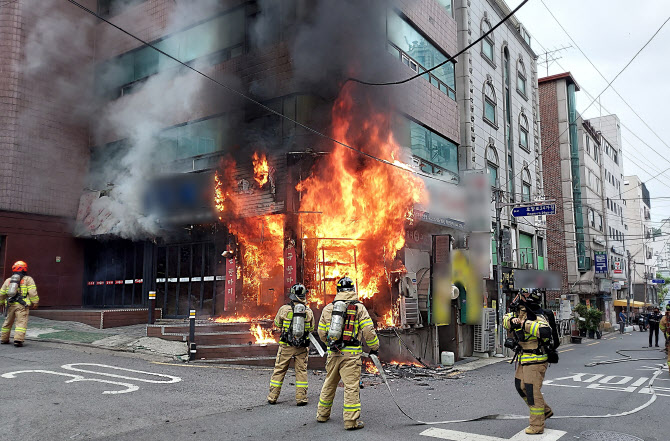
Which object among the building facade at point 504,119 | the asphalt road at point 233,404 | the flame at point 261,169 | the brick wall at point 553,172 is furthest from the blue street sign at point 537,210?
A: the brick wall at point 553,172

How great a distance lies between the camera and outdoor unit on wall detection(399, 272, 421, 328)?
1231 cm

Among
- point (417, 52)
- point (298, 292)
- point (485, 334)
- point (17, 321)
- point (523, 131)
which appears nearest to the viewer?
point (298, 292)

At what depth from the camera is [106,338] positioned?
1098 cm

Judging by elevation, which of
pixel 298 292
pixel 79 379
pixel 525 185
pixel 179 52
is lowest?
pixel 79 379

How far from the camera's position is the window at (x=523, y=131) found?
83.4 feet

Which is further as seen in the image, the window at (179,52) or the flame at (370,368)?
the window at (179,52)

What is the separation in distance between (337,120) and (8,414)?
9.91m

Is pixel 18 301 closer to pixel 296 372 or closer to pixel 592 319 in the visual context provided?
pixel 296 372

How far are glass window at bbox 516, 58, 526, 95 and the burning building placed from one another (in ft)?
33.3

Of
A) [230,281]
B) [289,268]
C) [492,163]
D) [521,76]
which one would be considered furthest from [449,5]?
[230,281]

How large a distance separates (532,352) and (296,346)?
9.86 ft

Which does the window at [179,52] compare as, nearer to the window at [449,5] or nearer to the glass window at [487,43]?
the window at [449,5]

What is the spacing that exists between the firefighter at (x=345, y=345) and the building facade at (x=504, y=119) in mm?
12711

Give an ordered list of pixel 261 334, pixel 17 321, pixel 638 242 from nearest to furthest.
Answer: pixel 17 321 < pixel 261 334 < pixel 638 242
